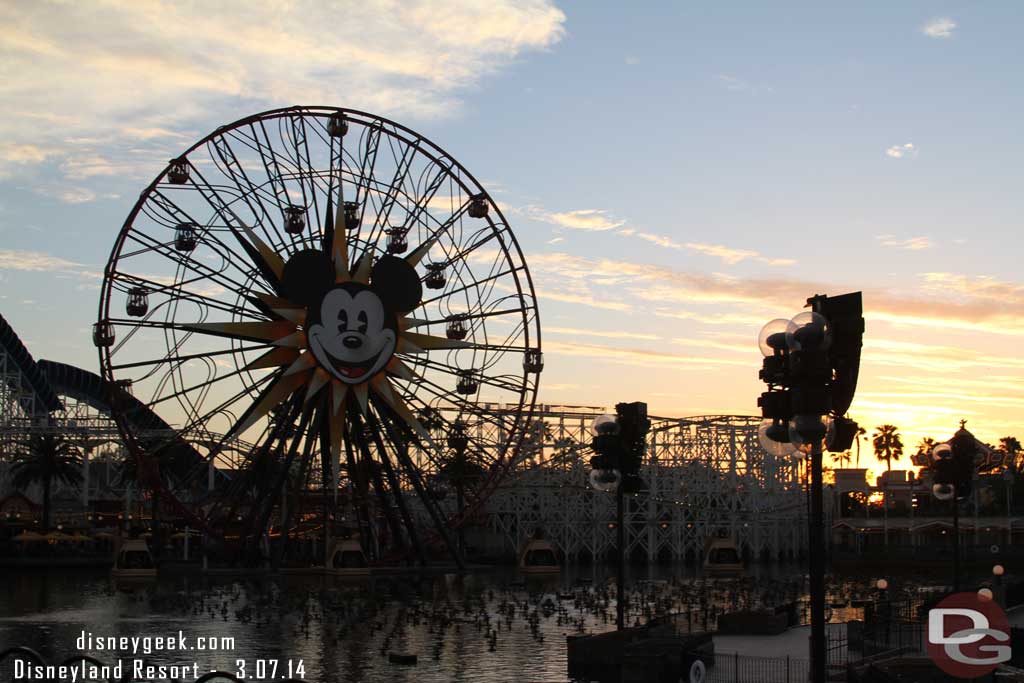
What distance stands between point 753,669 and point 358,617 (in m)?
23.1

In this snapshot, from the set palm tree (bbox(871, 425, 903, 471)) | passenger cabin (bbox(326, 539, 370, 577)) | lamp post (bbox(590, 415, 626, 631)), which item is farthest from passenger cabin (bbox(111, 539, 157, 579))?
palm tree (bbox(871, 425, 903, 471))

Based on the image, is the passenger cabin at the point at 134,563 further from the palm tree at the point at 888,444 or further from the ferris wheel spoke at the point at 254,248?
the palm tree at the point at 888,444

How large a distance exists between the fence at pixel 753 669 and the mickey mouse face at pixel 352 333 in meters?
25.9

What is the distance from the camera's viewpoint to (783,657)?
28359 mm

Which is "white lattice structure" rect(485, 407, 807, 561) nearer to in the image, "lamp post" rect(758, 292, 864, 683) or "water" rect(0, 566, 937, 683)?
"water" rect(0, 566, 937, 683)

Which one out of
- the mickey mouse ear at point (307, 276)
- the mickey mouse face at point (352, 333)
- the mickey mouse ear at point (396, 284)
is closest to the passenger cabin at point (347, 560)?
the mickey mouse face at point (352, 333)

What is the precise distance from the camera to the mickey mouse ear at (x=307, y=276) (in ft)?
163

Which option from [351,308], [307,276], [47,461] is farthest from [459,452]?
[47,461]

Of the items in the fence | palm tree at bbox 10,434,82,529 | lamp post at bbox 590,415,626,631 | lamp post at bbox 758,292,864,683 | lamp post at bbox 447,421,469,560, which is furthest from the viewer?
palm tree at bbox 10,434,82,529

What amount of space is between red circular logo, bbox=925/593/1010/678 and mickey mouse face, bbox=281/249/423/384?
97.4 feet

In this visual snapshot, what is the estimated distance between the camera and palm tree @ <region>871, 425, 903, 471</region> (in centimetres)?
16512

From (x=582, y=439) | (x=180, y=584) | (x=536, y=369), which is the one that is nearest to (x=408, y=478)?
A: (x=536, y=369)

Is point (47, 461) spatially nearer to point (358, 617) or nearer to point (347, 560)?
point (347, 560)

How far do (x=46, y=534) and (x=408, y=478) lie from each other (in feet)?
131
